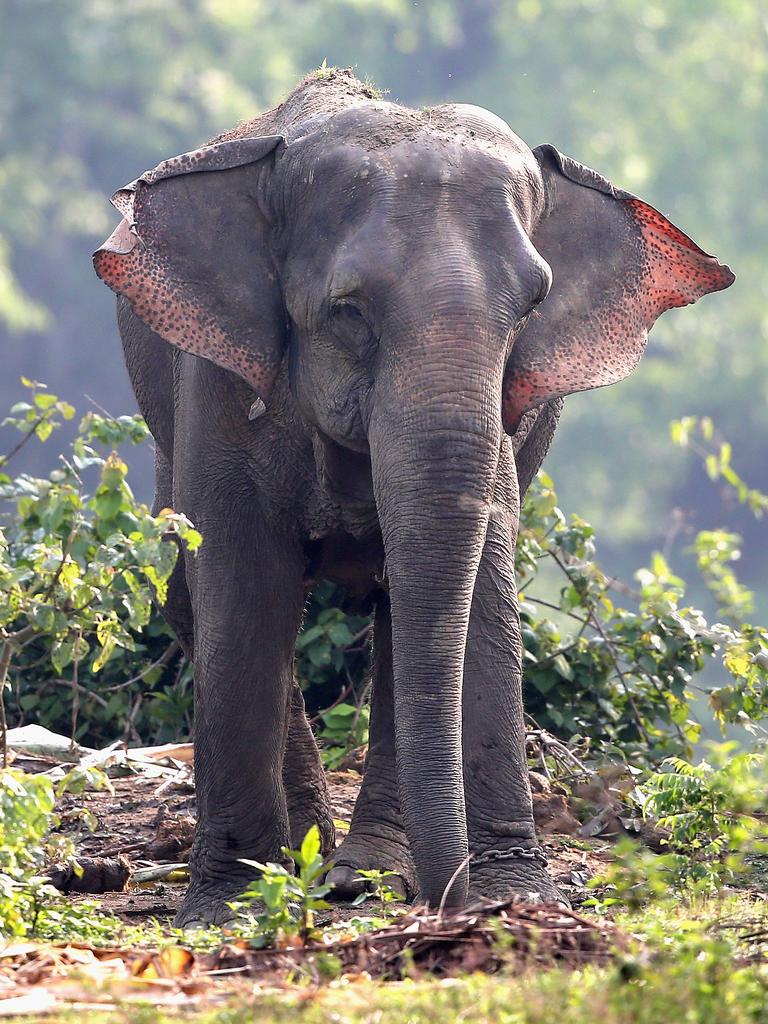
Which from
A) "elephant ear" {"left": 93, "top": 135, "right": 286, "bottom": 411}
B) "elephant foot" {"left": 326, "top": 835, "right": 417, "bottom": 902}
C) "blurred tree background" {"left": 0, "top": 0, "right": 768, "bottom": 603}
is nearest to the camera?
"elephant ear" {"left": 93, "top": 135, "right": 286, "bottom": 411}

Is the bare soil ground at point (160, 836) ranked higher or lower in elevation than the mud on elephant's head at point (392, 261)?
lower

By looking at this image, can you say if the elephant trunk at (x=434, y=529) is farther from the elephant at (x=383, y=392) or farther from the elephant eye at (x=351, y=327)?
the elephant eye at (x=351, y=327)

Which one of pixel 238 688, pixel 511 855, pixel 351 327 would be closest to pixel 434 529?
pixel 351 327

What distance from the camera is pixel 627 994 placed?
3100 mm

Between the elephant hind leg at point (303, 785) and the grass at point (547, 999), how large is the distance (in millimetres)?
3117

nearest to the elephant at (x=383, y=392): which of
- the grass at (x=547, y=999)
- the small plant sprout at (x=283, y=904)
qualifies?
the small plant sprout at (x=283, y=904)

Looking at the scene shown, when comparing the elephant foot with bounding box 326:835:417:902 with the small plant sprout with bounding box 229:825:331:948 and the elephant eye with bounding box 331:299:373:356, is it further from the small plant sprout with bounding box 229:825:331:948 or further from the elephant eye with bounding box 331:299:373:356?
the small plant sprout with bounding box 229:825:331:948

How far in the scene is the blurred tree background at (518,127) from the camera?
26953mm

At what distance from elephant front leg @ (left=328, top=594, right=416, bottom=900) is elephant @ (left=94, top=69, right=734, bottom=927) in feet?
0.06

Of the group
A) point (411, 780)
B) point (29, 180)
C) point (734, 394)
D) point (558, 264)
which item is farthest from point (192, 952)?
point (734, 394)

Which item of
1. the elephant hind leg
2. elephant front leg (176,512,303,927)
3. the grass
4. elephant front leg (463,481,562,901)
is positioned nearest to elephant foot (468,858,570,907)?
elephant front leg (463,481,562,901)

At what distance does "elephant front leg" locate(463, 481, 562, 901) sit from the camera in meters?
5.34

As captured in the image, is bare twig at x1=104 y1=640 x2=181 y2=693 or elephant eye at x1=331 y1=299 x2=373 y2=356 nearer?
elephant eye at x1=331 y1=299 x2=373 y2=356

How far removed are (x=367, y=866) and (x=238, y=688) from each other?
73cm
